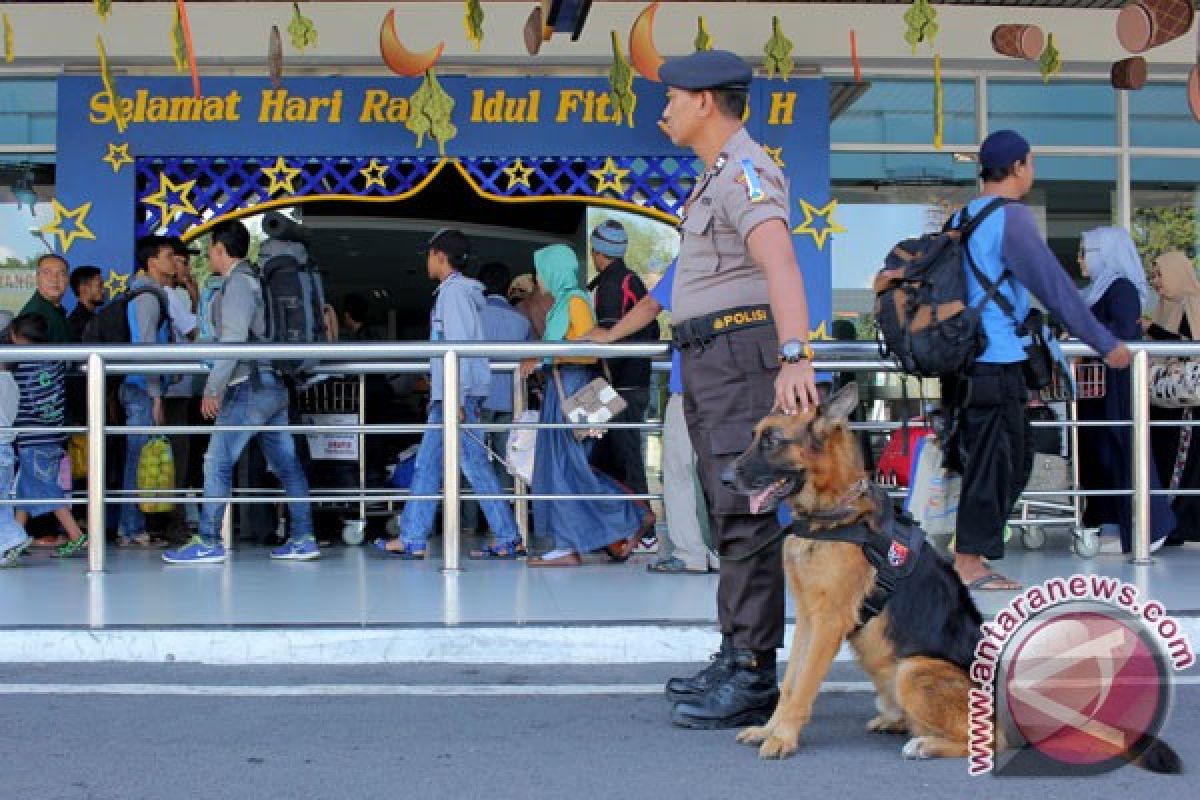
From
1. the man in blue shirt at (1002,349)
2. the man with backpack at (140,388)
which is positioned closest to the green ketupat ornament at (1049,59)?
the man in blue shirt at (1002,349)

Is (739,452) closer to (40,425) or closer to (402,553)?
(402,553)

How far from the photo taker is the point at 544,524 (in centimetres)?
838

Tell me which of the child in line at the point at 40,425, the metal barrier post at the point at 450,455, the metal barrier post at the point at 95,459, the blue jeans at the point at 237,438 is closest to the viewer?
the metal barrier post at the point at 450,455

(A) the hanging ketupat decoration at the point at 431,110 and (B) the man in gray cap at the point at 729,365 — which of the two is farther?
(A) the hanging ketupat decoration at the point at 431,110

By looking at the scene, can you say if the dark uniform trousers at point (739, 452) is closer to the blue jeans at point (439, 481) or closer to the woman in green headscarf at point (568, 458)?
the woman in green headscarf at point (568, 458)

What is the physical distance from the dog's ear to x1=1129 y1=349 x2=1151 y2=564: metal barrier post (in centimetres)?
375

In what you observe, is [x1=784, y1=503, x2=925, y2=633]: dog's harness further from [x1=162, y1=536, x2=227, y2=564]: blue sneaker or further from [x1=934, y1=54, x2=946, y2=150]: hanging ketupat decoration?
[x1=934, y1=54, x2=946, y2=150]: hanging ketupat decoration

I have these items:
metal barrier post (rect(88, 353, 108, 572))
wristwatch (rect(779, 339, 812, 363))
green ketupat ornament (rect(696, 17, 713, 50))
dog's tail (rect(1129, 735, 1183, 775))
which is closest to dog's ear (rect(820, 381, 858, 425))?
wristwatch (rect(779, 339, 812, 363))

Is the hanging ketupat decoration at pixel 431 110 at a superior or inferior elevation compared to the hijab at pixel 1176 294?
superior

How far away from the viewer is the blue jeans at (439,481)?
26.8 feet

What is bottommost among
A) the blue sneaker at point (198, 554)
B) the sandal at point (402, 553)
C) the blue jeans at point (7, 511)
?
the sandal at point (402, 553)

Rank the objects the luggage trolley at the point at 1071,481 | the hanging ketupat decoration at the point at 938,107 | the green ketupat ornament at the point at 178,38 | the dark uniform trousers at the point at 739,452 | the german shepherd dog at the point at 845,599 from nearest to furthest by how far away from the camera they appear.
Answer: the german shepherd dog at the point at 845,599, the dark uniform trousers at the point at 739,452, the luggage trolley at the point at 1071,481, the green ketupat ornament at the point at 178,38, the hanging ketupat decoration at the point at 938,107

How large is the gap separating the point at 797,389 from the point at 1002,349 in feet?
5.75

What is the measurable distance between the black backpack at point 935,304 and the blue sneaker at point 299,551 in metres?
4.07
